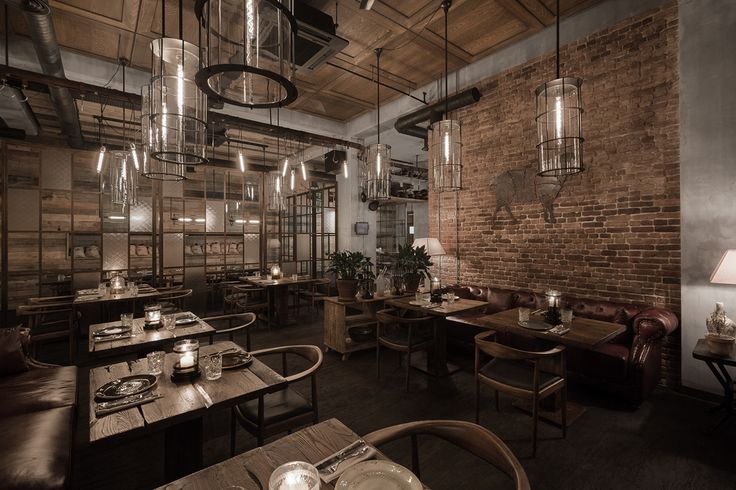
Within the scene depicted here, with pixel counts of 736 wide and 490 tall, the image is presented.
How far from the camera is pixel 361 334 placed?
4.29 meters

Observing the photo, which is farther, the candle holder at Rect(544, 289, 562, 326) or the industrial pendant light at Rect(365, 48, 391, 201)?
the industrial pendant light at Rect(365, 48, 391, 201)

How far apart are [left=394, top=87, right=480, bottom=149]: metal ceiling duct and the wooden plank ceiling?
1.78ft

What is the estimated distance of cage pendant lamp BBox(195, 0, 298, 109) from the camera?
3.95 feet

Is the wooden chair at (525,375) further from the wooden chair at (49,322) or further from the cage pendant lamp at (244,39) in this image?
the wooden chair at (49,322)

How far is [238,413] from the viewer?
6.79 feet

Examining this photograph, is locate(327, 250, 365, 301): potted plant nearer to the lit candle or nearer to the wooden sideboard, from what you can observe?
the wooden sideboard

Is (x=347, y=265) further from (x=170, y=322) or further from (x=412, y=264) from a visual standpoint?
(x=170, y=322)

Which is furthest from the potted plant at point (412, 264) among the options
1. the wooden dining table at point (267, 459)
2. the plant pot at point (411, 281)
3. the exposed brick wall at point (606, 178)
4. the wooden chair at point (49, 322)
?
the wooden chair at point (49, 322)

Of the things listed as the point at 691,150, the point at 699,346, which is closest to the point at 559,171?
the point at 691,150

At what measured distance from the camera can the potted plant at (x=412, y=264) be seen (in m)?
4.54

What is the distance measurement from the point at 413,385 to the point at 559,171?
2.47m

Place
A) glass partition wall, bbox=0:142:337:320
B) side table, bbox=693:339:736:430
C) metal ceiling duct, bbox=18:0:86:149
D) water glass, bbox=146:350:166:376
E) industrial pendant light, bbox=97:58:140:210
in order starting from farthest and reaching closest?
glass partition wall, bbox=0:142:337:320 < industrial pendant light, bbox=97:58:140:210 < metal ceiling duct, bbox=18:0:86:149 < side table, bbox=693:339:736:430 < water glass, bbox=146:350:166:376

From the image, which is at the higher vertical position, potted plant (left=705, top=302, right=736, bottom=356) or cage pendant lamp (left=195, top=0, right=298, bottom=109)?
cage pendant lamp (left=195, top=0, right=298, bottom=109)

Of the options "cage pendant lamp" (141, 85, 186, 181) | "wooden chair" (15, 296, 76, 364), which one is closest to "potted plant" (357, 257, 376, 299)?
"cage pendant lamp" (141, 85, 186, 181)
